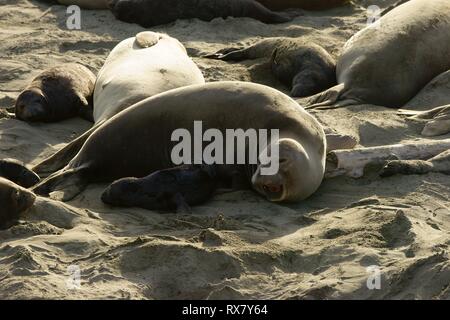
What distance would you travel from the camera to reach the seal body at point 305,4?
11.5 meters

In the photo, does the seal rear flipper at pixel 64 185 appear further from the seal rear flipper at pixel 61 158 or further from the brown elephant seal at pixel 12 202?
the brown elephant seal at pixel 12 202

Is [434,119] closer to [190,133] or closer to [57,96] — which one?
[190,133]

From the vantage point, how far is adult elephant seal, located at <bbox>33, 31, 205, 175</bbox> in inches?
285

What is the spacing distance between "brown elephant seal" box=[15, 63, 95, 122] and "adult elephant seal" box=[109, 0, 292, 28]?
240 centimetres

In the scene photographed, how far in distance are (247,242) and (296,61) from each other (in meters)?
3.62

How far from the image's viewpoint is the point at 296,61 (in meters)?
9.14

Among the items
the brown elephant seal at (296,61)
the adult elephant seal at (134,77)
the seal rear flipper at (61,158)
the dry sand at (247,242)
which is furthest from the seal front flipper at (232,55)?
the seal rear flipper at (61,158)

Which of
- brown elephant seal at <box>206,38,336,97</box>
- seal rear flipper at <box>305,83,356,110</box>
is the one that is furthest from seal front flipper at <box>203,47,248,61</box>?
seal rear flipper at <box>305,83,356,110</box>

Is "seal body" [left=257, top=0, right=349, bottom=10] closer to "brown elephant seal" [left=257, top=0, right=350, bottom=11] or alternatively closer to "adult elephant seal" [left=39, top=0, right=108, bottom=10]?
"brown elephant seal" [left=257, top=0, right=350, bottom=11]

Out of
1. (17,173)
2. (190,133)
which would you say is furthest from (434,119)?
(17,173)

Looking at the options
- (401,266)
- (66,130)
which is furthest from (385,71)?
(401,266)

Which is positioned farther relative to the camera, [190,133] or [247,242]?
[190,133]
